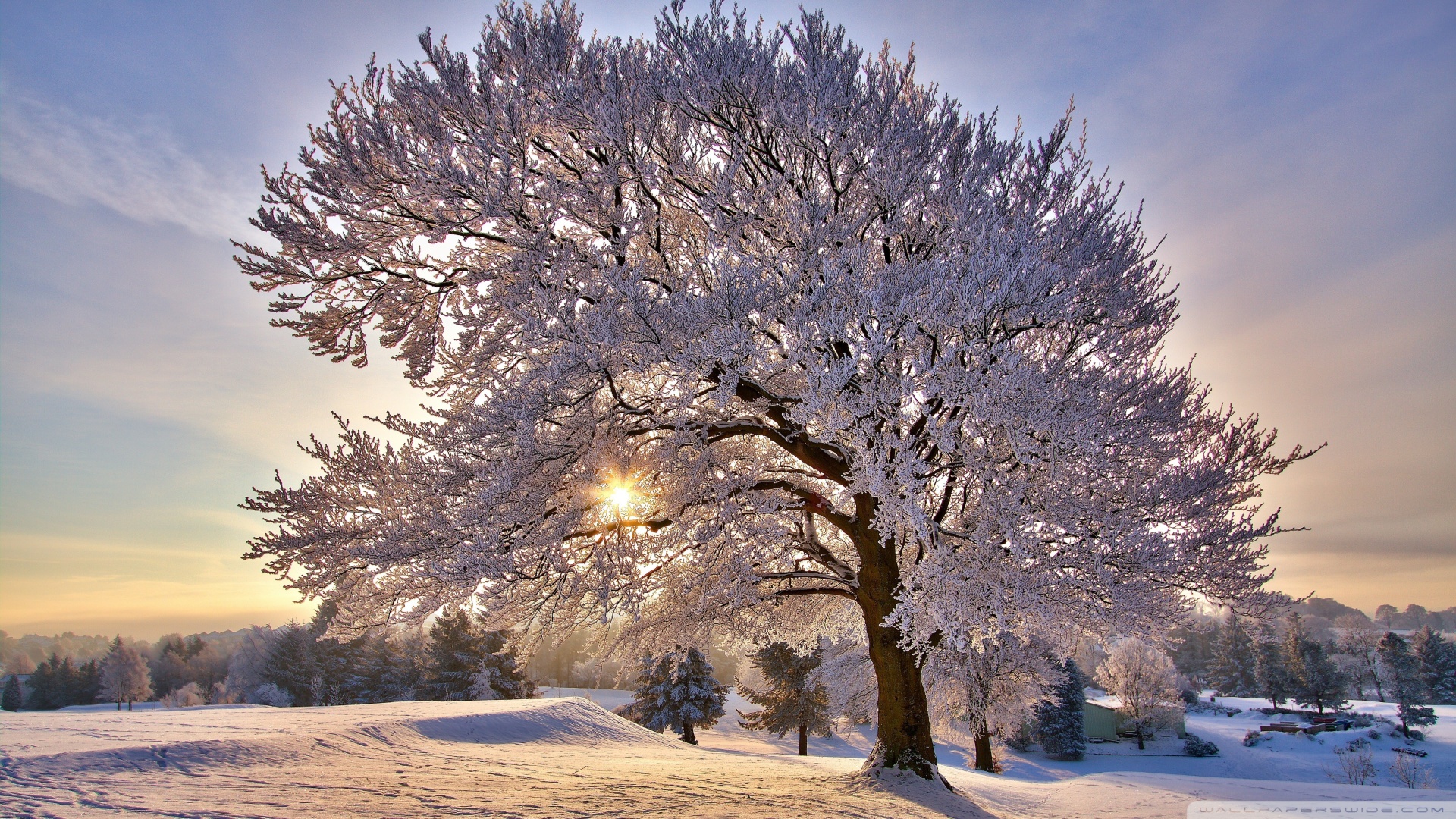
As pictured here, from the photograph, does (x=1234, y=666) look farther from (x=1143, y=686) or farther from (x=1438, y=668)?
(x=1143, y=686)

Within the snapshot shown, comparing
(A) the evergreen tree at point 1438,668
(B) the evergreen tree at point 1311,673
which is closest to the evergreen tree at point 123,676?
(B) the evergreen tree at point 1311,673


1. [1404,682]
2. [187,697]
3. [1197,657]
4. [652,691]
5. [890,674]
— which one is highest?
[890,674]

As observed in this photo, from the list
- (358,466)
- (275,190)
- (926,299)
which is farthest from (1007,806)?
(275,190)

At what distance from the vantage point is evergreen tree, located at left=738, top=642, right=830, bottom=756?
27.4 metres

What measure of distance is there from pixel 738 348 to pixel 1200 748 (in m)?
43.5

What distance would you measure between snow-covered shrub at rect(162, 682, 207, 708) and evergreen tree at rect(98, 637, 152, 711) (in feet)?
6.39

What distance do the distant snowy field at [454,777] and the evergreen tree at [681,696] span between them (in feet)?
39.9

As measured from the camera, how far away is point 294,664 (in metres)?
43.6

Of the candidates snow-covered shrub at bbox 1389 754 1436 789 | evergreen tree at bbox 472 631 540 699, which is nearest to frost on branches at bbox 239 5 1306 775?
snow-covered shrub at bbox 1389 754 1436 789

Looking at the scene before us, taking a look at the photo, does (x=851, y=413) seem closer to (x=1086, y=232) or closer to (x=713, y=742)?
(x=1086, y=232)

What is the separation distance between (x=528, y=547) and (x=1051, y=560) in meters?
5.97

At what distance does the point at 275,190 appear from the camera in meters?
8.52

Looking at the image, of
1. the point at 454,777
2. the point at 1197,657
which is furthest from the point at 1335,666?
the point at 454,777

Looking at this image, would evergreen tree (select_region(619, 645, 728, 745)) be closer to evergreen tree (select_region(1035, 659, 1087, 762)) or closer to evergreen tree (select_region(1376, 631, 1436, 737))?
evergreen tree (select_region(1035, 659, 1087, 762))
